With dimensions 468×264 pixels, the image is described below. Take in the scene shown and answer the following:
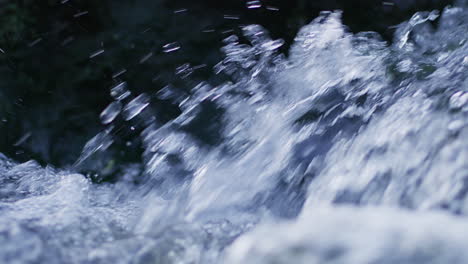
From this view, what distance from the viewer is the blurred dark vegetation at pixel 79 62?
3088mm

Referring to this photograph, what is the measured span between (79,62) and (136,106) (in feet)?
1.42

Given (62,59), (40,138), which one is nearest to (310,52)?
(62,59)

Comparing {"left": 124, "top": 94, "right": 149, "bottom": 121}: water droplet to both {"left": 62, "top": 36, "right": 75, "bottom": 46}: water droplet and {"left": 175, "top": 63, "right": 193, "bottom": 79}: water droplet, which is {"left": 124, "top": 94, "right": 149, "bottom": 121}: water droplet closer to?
{"left": 175, "top": 63, "right": 193, "bottom": 79}: water droplet

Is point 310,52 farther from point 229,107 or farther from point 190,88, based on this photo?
point 190,88

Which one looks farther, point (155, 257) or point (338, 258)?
point (155, 257)

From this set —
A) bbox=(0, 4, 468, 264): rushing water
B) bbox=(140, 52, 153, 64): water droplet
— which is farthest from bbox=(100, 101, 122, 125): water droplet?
bbox=(140, 52, 153, 64): water droplet

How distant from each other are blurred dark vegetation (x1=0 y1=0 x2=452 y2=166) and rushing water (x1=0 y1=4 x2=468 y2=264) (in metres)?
0.10

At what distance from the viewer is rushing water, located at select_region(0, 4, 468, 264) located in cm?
93

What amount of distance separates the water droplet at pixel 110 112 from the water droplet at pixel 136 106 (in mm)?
53

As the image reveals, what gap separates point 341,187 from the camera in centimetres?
149

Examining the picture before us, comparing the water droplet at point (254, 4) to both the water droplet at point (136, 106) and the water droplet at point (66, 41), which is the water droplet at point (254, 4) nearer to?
the water droplet at point (136, 106)

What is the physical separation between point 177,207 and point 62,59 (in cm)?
181

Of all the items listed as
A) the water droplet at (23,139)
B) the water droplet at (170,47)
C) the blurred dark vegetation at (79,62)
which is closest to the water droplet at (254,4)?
the blurred dark vegetation at (79,62)

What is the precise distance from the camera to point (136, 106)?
3.23m
